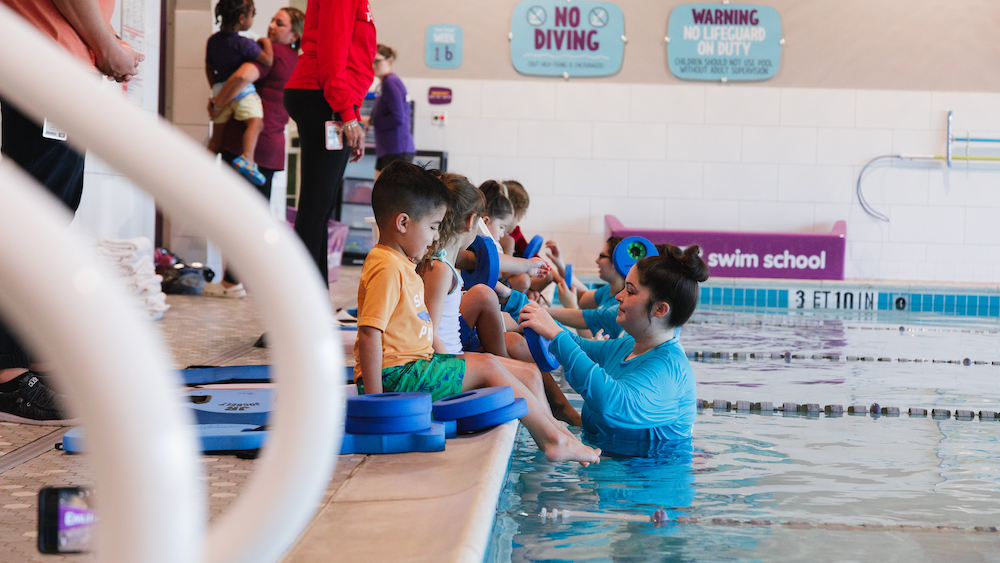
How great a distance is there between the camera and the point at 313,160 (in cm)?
354

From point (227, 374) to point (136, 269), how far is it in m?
1.75

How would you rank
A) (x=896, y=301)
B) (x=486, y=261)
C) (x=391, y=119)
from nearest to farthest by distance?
1. (x=486, y=261)
2. (x=391, y=119)
3. (x=896, y=301)

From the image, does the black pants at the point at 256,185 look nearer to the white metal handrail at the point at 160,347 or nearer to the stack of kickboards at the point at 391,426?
the stack of kickboards at the point at 391,426

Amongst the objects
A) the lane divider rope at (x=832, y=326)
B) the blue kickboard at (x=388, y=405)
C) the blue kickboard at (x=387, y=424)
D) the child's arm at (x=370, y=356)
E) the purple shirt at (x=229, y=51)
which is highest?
the purple shirt at (x=229, y=51)

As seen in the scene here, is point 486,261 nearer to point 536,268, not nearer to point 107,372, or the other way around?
point 536,268

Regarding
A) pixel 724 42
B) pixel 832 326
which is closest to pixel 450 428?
pixel 832 326

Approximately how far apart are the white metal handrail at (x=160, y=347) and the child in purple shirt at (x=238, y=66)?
5.06 m

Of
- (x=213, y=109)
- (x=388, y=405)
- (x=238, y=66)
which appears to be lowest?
(x=388, y=405)

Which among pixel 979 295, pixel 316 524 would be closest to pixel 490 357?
pixel 316 524

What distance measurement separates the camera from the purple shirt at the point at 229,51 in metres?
5.45

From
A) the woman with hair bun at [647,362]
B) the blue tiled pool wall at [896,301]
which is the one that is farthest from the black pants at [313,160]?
the blue tiled pool wall at [896,301]

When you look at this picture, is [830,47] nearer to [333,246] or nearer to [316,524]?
[333,246]

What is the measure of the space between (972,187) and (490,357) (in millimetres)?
8377

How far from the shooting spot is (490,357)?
248 cm
